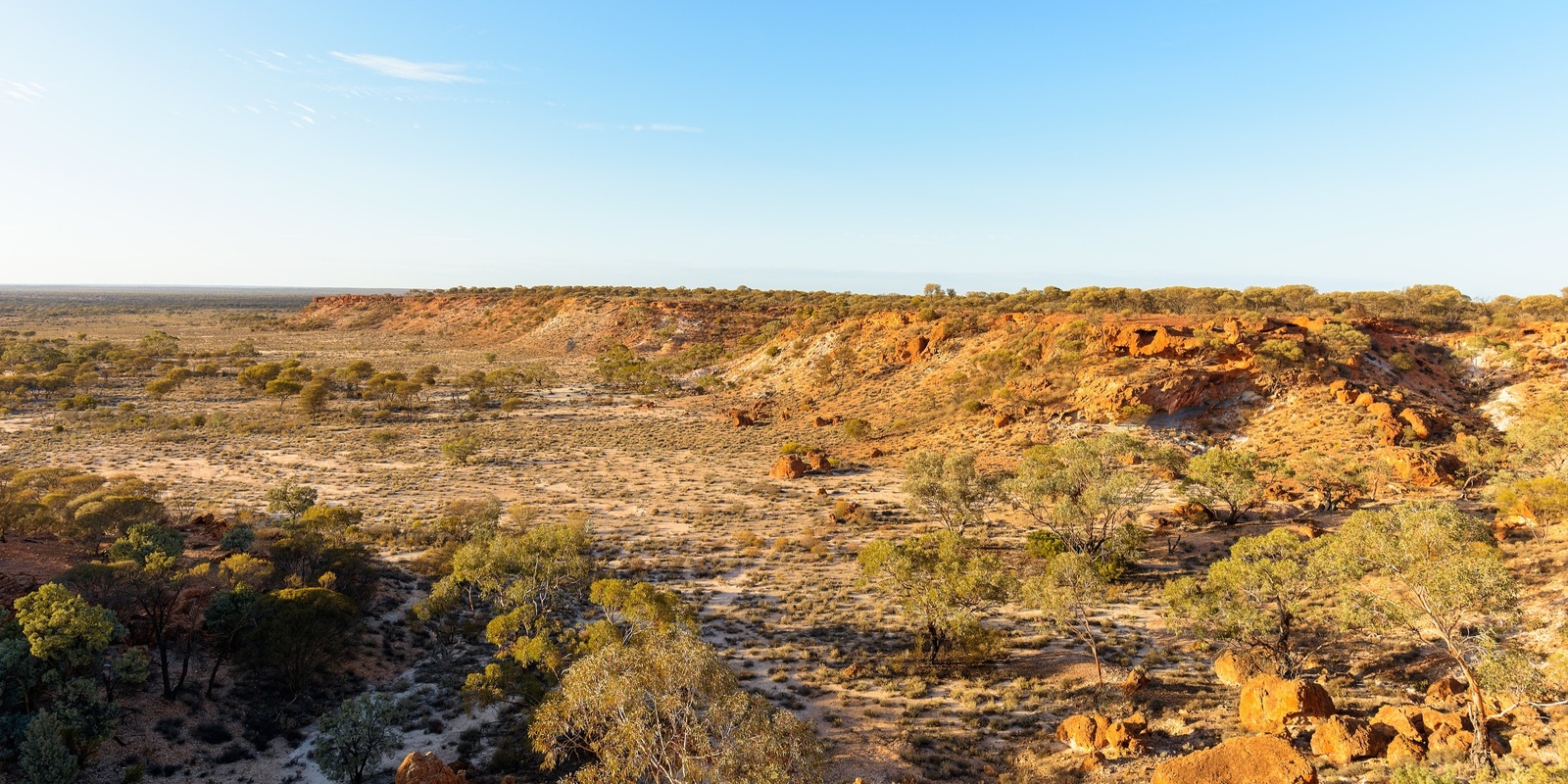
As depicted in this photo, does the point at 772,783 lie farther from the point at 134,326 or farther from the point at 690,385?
the point at 134,326

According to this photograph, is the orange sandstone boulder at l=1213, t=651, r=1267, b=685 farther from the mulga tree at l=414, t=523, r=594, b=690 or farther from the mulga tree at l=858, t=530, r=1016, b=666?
the mulga tree at l=414, t=523, r=594, b=690

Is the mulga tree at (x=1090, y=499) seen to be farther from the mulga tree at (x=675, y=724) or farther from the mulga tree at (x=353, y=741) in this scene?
the mulga tree at (x=353, y=741)

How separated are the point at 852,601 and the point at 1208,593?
1019 centimetres

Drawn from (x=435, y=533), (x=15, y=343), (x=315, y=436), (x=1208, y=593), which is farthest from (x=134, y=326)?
(x=1208, y=593)

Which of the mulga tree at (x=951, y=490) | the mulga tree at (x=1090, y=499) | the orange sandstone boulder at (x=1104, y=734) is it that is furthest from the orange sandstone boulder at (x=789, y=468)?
the orange sandstone boulder at (x=1104, y=734)

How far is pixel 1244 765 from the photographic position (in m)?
11.1

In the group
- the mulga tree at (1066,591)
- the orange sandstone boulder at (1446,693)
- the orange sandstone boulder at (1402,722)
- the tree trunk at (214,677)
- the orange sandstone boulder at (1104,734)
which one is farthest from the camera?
the mulga tree at (1066,591)

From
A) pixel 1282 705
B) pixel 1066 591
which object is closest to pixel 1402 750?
pixel 1282 705

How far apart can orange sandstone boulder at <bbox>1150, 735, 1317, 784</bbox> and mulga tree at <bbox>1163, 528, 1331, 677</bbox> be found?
485cm

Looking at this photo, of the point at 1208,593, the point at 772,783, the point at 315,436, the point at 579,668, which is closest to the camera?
the point at 772,783

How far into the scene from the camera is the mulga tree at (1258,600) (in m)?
15.3

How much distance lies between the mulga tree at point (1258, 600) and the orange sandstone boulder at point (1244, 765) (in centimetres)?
485

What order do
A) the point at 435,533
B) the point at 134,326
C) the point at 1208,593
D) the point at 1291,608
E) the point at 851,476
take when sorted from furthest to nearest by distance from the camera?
the point at 134,326 → the point at 851,476 → the point at 435,533 → the point at 1208,593 → the point at 1291,608

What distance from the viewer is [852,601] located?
852 inches
